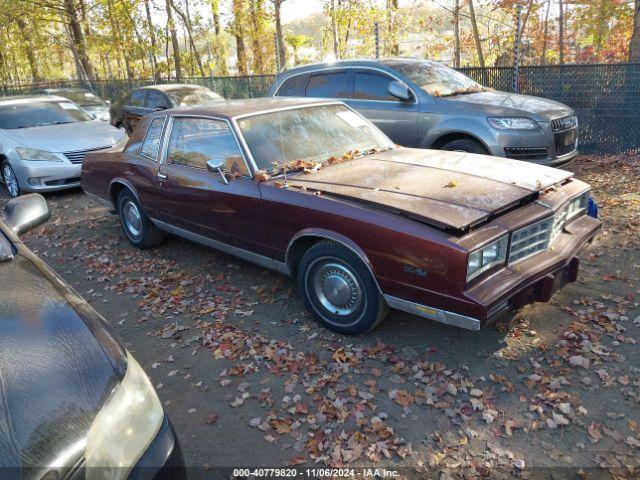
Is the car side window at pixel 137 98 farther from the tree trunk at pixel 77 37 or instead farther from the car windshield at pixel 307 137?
the tree trunk at pixel 77 37

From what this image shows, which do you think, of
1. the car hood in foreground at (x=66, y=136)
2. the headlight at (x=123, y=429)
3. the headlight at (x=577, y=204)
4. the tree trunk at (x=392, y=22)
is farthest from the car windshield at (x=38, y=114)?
the tree trunk at (x=392, y=22)

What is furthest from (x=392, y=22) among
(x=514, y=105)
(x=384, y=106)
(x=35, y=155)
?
(x=35, y=155)

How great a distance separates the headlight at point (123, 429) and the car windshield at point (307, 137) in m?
2.47

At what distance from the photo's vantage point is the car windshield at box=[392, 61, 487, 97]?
7086mm

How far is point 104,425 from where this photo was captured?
70.0 inches

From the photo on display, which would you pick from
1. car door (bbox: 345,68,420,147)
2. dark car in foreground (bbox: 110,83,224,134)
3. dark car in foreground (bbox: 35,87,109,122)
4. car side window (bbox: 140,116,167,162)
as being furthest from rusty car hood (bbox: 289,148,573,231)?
dark car in foreground (bbox: 35,87,109,122)

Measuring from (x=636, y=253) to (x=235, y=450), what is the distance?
4.18 meters

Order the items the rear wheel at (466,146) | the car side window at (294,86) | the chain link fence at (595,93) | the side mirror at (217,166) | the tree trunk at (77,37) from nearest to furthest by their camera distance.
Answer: the side mirror at (217,166) → the rear wheel at (466,146) → the car side window at (294,86) → the chain link fence at (595,93) → the tree trunk at (77,37)

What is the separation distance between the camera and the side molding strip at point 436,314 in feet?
9.94

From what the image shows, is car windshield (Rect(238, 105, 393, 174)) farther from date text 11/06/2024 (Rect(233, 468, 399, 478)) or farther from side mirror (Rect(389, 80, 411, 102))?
date text 11/06/2024 (Rect(233, 468, 399, 478))

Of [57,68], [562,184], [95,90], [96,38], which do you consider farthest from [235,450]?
[57,68]

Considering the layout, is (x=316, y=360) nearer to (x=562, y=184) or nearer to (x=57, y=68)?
(x=562, y=184)

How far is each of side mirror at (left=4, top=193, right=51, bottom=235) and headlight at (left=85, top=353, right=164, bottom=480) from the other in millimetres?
1608

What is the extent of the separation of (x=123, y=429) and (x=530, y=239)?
273 cm
